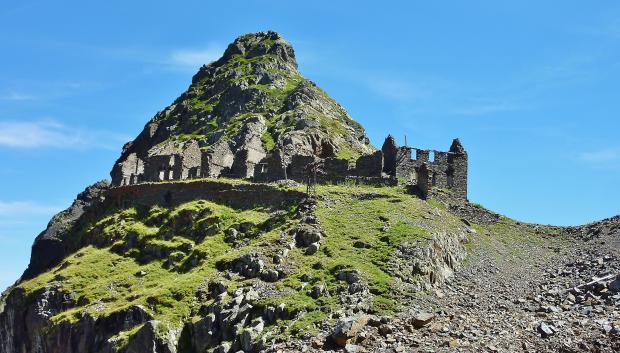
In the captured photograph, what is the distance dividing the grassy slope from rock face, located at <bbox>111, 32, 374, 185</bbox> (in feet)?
28.8

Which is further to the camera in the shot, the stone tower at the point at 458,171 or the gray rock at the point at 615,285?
the stone tower at the point at 458,171

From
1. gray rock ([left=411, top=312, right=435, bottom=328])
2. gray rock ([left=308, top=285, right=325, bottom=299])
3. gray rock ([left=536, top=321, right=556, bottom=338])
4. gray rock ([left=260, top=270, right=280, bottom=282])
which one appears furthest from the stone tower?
gray rock ([left=411, top=312, right=435, bottom=328])

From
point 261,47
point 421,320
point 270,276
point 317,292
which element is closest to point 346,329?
point 421,320

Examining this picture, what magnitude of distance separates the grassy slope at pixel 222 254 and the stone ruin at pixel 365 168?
8.78 ft

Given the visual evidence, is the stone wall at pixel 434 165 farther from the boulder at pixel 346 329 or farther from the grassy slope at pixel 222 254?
the boulder at pixel 346 329

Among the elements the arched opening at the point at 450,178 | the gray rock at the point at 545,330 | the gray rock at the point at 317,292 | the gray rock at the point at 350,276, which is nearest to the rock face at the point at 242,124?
the arched opening at the point at 450,178

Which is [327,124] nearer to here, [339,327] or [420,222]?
[420,222]

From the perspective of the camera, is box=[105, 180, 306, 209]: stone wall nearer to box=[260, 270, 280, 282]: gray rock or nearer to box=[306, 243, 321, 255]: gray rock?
box=[306, 243, 321, 255]: gray rock

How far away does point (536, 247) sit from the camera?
60.0 m

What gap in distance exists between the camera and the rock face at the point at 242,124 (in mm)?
79062

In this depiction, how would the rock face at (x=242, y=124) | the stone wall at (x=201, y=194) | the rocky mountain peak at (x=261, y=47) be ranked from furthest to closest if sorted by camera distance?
the rocky mountain peak at (x=261, y=47) → the rock face at (x=242, y=124) → the stone wall at (x=201, y=194)

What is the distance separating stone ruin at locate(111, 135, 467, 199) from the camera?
6838 cm

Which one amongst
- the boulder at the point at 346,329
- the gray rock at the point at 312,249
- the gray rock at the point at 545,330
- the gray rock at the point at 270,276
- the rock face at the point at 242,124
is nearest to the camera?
the boulder at the point at 346,329

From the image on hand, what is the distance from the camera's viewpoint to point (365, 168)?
69250mm
